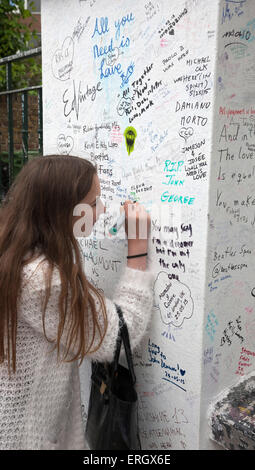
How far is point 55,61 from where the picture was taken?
2.46m

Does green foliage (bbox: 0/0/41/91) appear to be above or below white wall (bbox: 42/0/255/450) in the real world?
above

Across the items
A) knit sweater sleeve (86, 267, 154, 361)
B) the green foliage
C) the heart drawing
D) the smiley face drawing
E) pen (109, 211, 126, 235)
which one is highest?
the green foliage

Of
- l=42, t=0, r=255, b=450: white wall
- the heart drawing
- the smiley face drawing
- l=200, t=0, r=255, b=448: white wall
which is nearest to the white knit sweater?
l=42, t=0, r=255, b=450: white wall

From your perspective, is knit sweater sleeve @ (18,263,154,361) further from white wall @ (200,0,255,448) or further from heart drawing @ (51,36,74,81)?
heart drawing @ (51,36,74,81)

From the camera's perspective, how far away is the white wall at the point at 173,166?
62.5 inches

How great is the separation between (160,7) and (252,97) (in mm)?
532

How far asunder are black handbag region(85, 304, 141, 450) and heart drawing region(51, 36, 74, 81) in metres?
1.39

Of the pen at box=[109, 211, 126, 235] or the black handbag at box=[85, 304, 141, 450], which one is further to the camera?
the pen at box=[109, 211, 126, 235]

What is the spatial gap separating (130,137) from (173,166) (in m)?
0.33

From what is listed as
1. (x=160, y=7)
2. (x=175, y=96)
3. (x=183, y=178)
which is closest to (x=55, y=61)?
(x=160, y=7)

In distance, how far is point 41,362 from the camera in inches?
66.7

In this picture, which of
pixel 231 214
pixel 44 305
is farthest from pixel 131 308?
pixel 231 214

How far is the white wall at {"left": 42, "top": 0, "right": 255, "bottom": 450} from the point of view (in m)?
1.59

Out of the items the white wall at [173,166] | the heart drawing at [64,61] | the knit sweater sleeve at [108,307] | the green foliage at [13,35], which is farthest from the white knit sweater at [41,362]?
the green foliage at [13,35]
